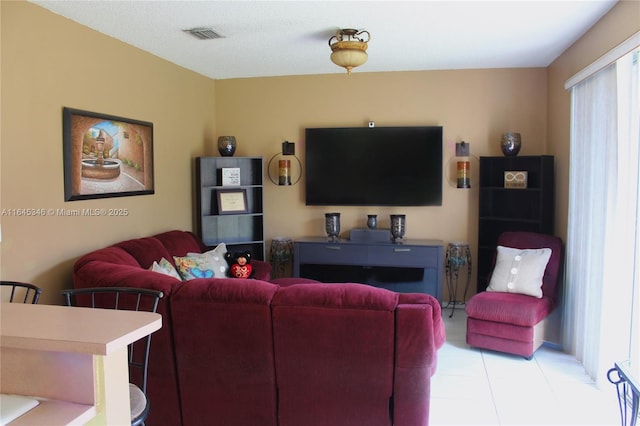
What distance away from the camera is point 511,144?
187 inches

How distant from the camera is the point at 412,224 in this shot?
210 inches

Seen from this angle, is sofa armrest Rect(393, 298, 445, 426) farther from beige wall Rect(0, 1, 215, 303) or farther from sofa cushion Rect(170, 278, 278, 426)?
beige wall Rect(0, 1, 215, 303)

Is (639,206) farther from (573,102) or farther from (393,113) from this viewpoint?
(393,113)

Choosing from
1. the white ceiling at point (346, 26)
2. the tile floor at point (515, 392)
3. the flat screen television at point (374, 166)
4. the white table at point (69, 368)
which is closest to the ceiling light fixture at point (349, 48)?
A: the white ceiling at point (346, 26)

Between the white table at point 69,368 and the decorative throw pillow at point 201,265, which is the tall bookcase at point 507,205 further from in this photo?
the white table at point 69,368

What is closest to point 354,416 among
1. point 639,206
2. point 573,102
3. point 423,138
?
point 639,206

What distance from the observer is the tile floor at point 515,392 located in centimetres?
291

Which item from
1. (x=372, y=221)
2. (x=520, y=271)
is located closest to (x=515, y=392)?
(x=520, y=271)

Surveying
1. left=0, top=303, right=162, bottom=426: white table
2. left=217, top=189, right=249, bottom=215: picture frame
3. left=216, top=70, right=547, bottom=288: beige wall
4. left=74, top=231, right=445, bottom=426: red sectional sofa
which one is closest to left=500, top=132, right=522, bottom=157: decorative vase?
left=216, top=70, right=547, bottom=288: beige wall

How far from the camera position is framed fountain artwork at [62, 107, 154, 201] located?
343 centimetres

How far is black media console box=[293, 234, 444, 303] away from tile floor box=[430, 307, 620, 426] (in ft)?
3.27

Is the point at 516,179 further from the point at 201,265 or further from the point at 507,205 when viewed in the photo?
the point at 201,265

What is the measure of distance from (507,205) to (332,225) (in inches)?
71.7

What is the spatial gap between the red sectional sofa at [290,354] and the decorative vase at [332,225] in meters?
2.86
